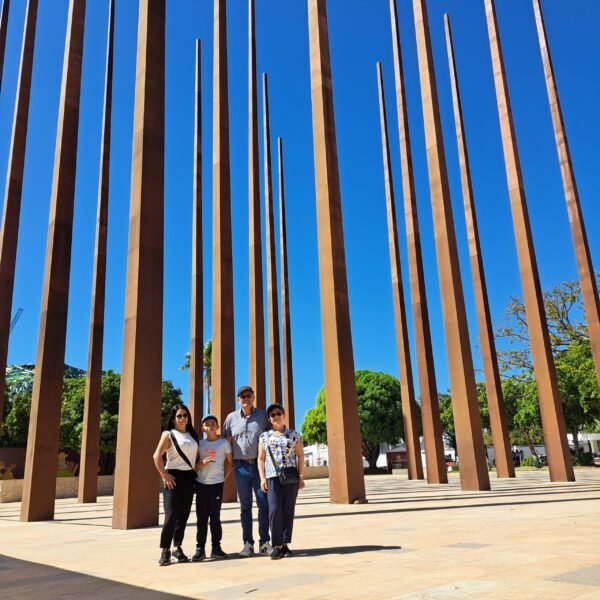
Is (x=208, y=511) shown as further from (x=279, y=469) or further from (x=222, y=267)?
(x=222, y=267)

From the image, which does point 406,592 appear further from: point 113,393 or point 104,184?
point 113,393

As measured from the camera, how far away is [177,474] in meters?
5.42

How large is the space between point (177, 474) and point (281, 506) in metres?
1.02

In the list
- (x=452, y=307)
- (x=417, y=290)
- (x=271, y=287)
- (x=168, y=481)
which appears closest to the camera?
(x=168, y=481)

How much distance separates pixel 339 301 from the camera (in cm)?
1168

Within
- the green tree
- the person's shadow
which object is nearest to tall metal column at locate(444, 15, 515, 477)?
the person's shadow

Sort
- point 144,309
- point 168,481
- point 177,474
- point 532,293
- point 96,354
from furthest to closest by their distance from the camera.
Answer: point 532,293 → point 96,354 → point 144,309 → point 177,474 → point 168,481

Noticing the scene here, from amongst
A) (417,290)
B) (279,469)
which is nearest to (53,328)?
(279,469)

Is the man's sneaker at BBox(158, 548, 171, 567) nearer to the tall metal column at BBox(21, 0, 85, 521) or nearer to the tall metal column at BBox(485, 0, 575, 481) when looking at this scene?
the tall metal column at BBox(21, 0, 85, 521)

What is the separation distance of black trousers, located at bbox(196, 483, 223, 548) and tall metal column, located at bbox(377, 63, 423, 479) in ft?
56.8

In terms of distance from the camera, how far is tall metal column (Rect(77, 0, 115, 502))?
1703 centimetres

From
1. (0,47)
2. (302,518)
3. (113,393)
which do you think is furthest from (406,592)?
(113,393)

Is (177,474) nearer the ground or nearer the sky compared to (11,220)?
nearer the ground

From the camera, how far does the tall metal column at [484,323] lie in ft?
66.2
